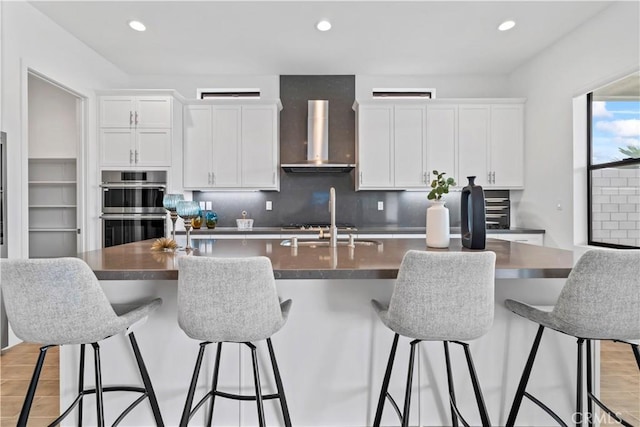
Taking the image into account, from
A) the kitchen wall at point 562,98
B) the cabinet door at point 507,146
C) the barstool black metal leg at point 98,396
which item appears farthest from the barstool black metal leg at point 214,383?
the cabinet door at point 507,146

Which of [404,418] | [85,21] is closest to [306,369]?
[404,418]

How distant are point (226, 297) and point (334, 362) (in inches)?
30.3

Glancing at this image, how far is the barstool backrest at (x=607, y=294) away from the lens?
4.00 ft

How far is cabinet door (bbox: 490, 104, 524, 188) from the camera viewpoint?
4211 millimetres

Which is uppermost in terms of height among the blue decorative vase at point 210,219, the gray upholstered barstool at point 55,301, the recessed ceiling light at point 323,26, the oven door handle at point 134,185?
the recessed ceiling light at point 323,26

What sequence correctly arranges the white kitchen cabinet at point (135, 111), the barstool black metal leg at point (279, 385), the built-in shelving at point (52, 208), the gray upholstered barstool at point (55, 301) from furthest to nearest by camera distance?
the built-in shelving at point (52, 208), the white kitchen cabinet at point (135, 111), the barstool black metal leg at point (279, 385), the gray upholstered barstool at point (55, 301)

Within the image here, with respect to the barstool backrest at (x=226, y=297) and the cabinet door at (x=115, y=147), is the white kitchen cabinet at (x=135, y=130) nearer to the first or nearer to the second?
the cabinet door at (x=115, y=147)

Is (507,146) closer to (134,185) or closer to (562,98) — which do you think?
(562,98)

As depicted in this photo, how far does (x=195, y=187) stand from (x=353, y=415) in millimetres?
3231

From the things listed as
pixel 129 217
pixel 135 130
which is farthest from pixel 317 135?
pixel 129 217

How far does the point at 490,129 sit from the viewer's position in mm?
4230

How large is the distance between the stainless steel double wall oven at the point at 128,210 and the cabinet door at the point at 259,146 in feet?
3.35

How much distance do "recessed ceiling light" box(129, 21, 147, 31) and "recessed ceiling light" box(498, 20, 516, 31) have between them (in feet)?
10.8

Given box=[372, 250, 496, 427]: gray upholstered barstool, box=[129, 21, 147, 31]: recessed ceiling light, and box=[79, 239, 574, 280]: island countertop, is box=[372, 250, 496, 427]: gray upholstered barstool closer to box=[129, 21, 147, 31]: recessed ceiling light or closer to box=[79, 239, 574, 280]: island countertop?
box=[79, 239, 574, 280]: island countertop
